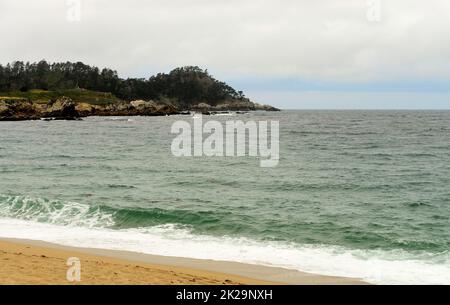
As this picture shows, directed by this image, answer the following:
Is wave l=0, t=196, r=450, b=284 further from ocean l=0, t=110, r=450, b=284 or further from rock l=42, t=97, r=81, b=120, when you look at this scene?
rock l=42, t=97, r=81, b=120

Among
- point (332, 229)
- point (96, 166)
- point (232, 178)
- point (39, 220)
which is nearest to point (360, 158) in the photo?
point (232, 178)

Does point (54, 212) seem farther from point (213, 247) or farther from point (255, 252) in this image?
point (255, 252)

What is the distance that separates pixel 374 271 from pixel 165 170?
2535cm

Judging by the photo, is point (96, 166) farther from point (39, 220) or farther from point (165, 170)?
point (39, 220)

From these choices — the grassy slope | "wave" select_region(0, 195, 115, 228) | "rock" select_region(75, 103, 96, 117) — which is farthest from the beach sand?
the grassy slope

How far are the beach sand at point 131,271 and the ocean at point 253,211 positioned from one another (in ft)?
2.88

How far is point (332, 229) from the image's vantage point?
1998 centimetres

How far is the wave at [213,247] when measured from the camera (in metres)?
14.8

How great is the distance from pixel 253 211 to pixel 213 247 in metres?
6.11

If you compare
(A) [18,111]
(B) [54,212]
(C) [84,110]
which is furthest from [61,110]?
(B) [54,212]

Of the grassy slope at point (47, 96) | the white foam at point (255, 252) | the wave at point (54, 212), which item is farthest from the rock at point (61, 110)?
the white foam at point (255, 252)

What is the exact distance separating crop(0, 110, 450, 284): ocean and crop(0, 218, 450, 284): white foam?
0.13ft

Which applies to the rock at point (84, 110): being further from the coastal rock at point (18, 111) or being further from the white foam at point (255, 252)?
the white foam at point (255, 252)

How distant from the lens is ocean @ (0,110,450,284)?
16688 millimetres
